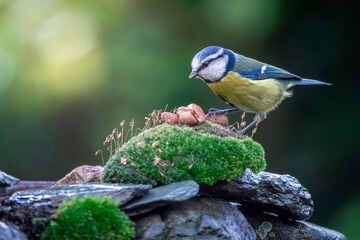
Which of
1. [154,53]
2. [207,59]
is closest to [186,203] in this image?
[207,59]

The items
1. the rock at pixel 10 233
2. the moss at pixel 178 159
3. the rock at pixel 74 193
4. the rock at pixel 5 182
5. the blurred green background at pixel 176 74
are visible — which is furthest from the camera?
the blurred green background at pixel 176 74

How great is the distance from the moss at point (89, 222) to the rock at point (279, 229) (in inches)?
46.5

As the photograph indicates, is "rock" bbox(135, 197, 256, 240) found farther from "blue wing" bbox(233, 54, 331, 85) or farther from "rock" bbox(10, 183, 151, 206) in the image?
"blue wing" bbox(233, 54, 331, 85)

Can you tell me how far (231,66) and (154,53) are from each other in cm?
208

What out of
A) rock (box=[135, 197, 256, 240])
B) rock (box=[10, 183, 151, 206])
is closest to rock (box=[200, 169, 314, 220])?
rock (box=[135, 197, 256, 240])

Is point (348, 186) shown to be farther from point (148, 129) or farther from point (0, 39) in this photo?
point (0, 39)

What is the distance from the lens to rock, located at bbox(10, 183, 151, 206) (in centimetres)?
251

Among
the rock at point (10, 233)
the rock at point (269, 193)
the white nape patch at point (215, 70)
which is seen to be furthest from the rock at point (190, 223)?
the white nape patch at point (215, 70)

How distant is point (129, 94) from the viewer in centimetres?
593

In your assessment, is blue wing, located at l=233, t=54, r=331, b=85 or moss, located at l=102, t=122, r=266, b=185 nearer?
moss, located at l=102, t=122, r=266, b=185

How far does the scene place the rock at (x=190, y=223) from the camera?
2561 mm

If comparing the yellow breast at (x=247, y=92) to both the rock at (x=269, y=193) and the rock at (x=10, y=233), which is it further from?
the rock at (x=10, y=233)

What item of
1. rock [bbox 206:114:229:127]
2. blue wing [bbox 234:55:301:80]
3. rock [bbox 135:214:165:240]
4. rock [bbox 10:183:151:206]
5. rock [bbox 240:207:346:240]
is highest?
blue wing [bbox 234:55:301:80]

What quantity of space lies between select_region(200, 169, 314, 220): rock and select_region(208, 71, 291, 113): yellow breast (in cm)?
73
